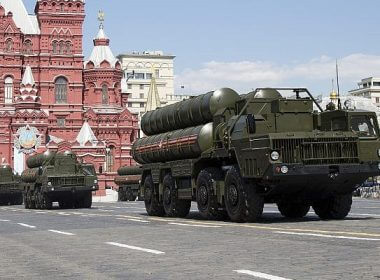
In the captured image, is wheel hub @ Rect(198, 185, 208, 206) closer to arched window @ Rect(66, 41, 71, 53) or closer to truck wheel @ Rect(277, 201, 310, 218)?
truck wheel @ Rect(277, 201, 310, 218)

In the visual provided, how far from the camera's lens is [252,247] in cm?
994

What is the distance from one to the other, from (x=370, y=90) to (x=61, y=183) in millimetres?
151938

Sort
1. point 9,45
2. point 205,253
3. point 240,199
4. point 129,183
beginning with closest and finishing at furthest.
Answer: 1. point 205,253
2. point 240,199
3. point 129,183
4. point 9,45

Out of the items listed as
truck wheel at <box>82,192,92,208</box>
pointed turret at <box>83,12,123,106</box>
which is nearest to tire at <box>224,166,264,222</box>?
truck wheel at <box>82,192,92,208</box>

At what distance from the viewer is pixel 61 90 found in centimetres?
8756

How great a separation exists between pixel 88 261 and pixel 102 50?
8449 cm

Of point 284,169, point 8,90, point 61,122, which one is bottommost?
point 284,169

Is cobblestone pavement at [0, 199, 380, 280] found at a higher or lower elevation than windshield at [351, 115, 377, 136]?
lower

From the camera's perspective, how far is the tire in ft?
48.8

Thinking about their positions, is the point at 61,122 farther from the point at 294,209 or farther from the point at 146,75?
the point at 146,75

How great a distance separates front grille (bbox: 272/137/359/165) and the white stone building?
155494 millimetres

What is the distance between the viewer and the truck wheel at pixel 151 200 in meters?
20.8

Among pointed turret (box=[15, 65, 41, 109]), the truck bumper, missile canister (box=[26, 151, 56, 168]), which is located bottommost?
the truck bumper

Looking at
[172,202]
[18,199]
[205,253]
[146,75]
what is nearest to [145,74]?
[146,75]
